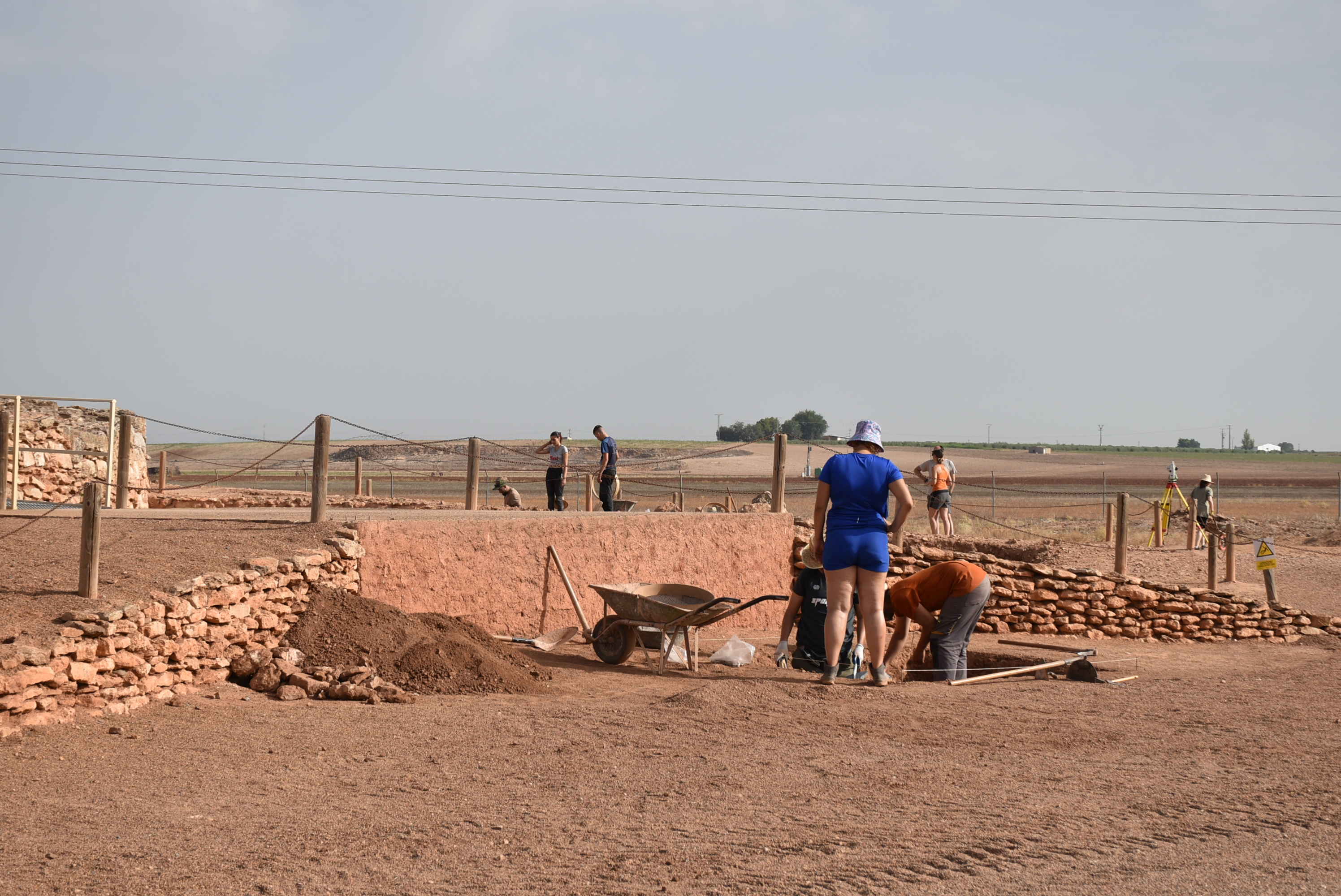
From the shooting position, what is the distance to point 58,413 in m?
19.4

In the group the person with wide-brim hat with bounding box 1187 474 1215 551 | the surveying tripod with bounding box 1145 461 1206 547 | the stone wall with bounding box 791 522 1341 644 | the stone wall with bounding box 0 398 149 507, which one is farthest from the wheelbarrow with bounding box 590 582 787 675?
the person with wide-brim hat with bounding box 1187 474 1215 551

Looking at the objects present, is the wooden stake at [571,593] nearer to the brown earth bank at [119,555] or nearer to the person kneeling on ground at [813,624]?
the person kneeling on ground at [813,624]

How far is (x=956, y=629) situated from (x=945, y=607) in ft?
0.62

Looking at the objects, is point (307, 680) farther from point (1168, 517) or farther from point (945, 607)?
point (1168, 517)

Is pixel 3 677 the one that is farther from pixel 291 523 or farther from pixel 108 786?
pixel 291 523

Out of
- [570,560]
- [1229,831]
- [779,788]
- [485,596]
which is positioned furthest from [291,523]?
[1229,831]

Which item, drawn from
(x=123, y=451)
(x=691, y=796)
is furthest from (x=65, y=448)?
(x=691, y=796)

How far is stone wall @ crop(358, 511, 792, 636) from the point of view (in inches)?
416

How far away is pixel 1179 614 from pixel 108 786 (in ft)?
38.7

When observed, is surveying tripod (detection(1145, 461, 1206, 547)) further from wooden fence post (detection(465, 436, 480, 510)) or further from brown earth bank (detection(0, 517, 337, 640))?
brown earth bank (detection(0, 517, 337, 640))

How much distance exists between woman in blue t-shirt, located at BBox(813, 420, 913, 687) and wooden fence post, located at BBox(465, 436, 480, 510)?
5.42 metres

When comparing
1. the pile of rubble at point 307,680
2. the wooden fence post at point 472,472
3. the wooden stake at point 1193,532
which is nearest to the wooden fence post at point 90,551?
the pile of rubble at point 307,680

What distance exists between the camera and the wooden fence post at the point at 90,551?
7695 mm

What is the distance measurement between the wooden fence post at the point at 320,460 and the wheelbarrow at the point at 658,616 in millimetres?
2509
